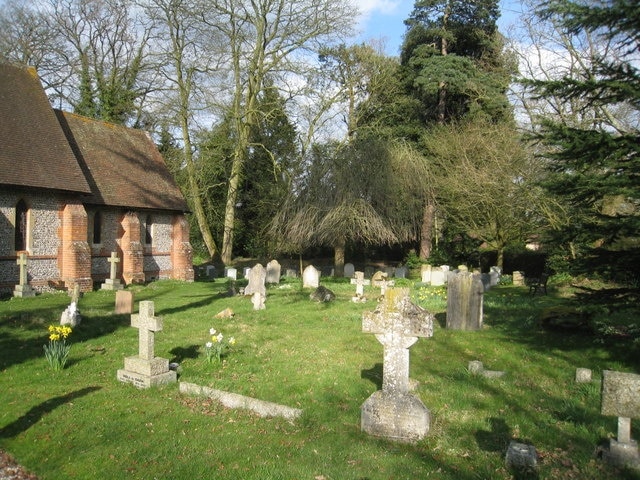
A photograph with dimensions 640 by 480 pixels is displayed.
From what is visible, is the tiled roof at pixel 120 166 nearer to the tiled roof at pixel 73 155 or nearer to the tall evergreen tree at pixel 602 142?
the tiled roof at pixel 73 155

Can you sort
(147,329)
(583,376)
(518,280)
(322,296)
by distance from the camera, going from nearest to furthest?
(583,376) → (147,329) → (322,296) → (518,280)

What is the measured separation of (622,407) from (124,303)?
12.8 meters

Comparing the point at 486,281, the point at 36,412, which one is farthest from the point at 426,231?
the point at 36,412

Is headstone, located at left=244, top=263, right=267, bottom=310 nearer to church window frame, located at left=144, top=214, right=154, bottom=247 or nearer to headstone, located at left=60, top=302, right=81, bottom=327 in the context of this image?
headstone, located at left=60, top=302, right=81, bottom=327

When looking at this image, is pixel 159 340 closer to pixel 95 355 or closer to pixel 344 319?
pixel 95 355

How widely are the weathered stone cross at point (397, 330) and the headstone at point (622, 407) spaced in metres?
1.90

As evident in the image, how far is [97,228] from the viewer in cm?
2408

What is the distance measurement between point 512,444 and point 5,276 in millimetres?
19482

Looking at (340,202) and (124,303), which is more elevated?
(340,202)

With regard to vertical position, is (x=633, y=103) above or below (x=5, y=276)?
above

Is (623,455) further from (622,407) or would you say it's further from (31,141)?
(31,141)

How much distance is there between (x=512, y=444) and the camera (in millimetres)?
5426

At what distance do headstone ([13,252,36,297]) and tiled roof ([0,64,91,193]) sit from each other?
2.68 metres

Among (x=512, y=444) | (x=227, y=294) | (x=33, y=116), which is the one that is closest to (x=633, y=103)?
(x=512, y=444)
